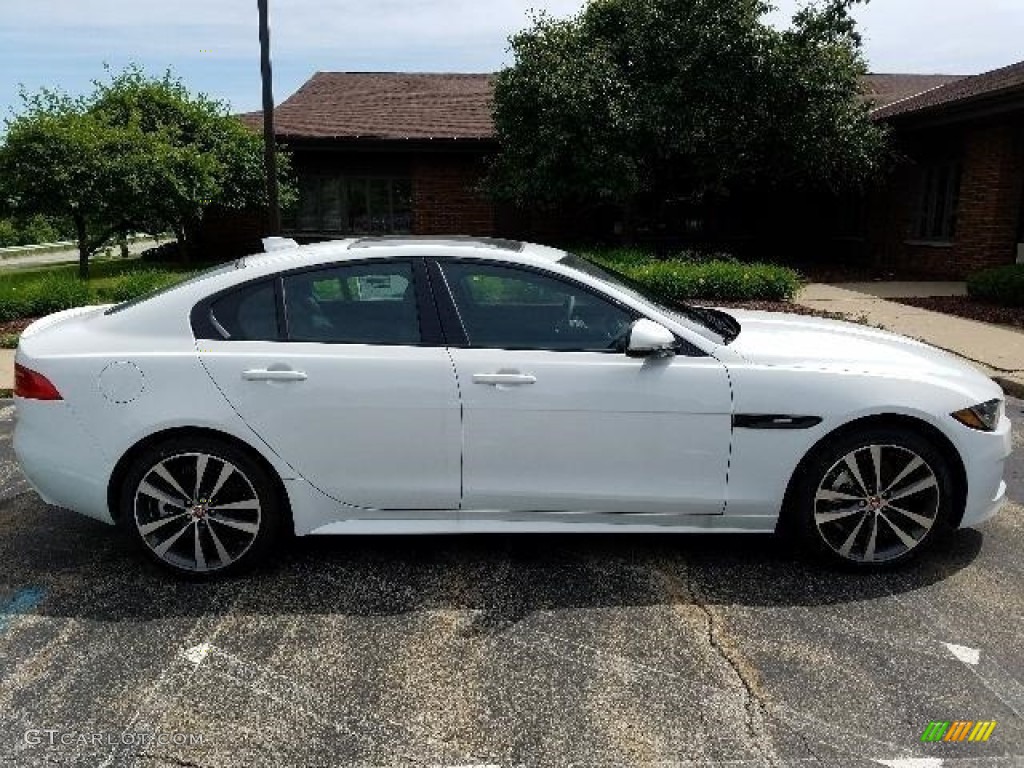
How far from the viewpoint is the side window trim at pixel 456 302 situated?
11.8ft

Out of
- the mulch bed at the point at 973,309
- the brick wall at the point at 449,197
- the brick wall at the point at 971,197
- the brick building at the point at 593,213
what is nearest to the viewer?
the mulch bed at the point at 973,309

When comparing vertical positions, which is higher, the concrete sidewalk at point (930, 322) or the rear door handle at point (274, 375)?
the rear door handle at point (274, 375)

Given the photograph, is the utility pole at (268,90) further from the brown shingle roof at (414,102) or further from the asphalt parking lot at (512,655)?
the asphalt parking lot at (512,655)

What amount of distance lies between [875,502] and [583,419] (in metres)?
1.38

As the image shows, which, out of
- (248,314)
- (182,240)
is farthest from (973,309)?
(182,240)

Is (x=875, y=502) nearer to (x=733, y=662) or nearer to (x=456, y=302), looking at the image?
(x=733, y=662)

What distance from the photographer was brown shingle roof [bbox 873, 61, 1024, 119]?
1435 cm

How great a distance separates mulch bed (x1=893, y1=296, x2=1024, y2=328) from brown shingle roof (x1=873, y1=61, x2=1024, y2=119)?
12.3 feet

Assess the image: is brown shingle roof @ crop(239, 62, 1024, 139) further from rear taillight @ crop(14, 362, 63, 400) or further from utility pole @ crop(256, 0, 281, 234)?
rear taillight @ crop(14, 362, 63, 400)

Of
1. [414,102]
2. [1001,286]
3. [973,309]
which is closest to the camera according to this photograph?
[973,309]

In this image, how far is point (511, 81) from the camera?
1578cm

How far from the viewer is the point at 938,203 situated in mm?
17484

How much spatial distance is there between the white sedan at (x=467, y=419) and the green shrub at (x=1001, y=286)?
31.5 feet

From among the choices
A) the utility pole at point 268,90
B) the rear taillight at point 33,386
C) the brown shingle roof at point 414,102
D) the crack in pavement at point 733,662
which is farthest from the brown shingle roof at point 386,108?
the crack in pavement at point 733,662
